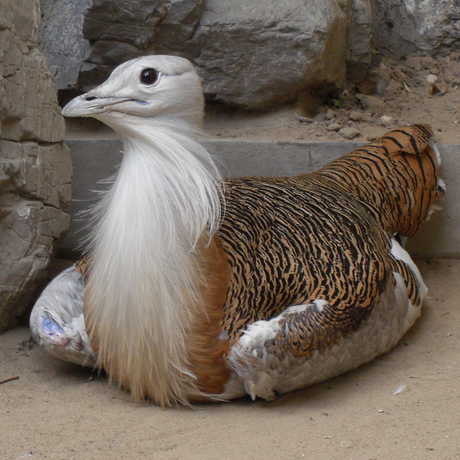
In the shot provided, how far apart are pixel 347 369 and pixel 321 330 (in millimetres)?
307

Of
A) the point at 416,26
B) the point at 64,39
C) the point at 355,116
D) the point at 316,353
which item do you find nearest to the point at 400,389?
the point at 316,353

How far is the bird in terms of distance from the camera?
2.41 meters

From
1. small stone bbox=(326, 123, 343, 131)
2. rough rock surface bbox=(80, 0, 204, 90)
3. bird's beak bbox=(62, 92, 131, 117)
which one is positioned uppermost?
rough rock surface bbox=(80, 0, 204, 90)

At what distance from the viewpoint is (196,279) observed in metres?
2.52

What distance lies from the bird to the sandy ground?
90 millimetres

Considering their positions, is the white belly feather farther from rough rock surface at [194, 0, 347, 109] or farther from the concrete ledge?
rough rock surface at [194, 0, 347, 109]

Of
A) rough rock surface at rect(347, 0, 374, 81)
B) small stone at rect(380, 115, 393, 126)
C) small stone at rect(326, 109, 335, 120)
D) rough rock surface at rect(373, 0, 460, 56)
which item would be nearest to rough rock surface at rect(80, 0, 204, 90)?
small stone at rect(326, 109, 335, 120)

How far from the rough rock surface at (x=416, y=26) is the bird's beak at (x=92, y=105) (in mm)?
2831

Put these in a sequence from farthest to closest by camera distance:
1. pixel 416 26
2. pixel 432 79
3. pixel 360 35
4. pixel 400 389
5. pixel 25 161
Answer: pixel 416 26 → pixel 432 79 → pixel 360 35 → pixel 25 161 → pixel 400 389

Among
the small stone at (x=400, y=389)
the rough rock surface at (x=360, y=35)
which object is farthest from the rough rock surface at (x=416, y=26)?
the small stone at (x=400, y=389)

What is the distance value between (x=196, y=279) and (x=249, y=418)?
1.56ft

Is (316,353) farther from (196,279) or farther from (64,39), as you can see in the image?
(64,39)

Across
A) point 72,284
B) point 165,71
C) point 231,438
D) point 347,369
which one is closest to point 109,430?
point 231,438

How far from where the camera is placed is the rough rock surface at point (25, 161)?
285 cm
